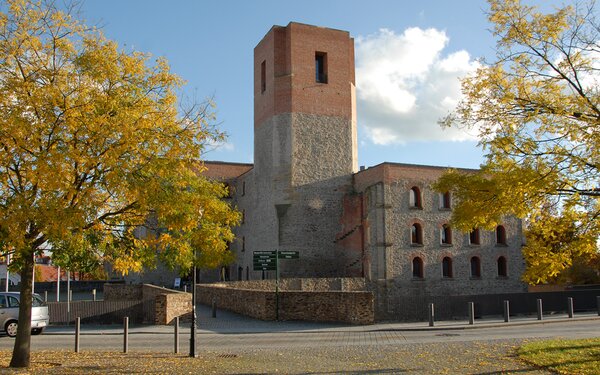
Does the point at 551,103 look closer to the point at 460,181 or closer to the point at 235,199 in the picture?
the point at 460,181

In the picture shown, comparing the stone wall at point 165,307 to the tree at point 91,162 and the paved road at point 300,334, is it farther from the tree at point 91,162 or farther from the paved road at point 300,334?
the tree at point 91,162

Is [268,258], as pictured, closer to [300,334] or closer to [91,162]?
[300,334]

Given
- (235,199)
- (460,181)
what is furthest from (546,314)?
(235,199)

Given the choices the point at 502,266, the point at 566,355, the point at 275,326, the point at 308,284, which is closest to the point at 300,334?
the point at 275,326

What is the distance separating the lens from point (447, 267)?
37.8 m

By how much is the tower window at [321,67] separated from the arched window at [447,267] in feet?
51.8

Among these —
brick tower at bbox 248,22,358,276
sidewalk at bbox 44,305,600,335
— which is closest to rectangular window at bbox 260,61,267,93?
brick tower at bbox 248,22,358,276

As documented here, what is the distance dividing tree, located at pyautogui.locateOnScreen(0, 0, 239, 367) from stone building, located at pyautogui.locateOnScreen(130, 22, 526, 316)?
24.1 metres

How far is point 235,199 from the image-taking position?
5009 centimetres

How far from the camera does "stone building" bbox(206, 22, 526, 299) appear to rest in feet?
119

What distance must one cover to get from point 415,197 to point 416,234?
2547 millimetres

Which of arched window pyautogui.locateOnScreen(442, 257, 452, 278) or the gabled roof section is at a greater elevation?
the gabled roof section

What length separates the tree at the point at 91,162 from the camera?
10.1 metres

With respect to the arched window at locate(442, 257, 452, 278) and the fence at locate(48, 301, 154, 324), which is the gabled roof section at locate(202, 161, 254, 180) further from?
the fence at locate(48, 301, 154, 324)
